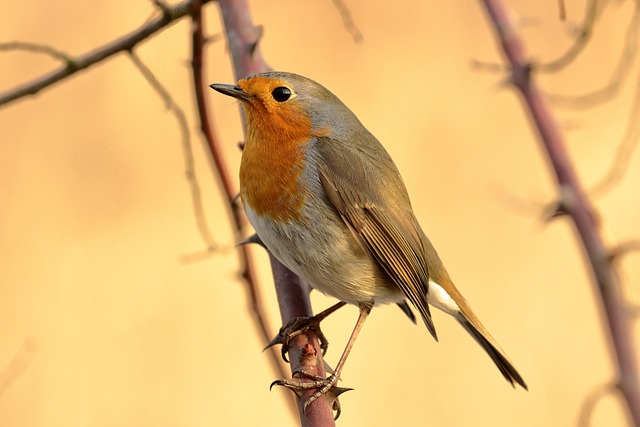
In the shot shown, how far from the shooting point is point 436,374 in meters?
4.40

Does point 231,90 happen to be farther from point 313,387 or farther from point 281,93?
point 313,387

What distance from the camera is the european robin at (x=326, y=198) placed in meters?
2.38

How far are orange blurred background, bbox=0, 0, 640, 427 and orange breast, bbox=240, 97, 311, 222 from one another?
1666 mm

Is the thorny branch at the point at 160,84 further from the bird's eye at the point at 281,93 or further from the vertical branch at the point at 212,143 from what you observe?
the bird's eye at the point at 281,93

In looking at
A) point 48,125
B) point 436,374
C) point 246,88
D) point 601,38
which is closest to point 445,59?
point 601,38

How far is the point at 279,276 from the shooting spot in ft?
7.07

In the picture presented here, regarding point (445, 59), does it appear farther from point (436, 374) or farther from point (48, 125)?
point (48, 125)

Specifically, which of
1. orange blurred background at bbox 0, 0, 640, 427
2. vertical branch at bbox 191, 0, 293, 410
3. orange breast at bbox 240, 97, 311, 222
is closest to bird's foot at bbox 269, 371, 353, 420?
vertical branch at bbox 191, 0, 293, 410

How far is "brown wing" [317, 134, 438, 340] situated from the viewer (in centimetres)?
246

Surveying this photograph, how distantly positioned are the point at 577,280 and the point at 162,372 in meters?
2.25

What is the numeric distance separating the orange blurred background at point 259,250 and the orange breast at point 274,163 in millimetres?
1666

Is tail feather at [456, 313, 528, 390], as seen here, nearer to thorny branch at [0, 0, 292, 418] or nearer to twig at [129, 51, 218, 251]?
thorny branch at [0, 0, 292, 418]

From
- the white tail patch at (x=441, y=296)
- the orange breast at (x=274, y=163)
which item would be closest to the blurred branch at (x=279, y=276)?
the orange breast at (x=274, y=163)

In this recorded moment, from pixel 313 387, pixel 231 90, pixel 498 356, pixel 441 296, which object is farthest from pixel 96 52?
pixel 498 356
